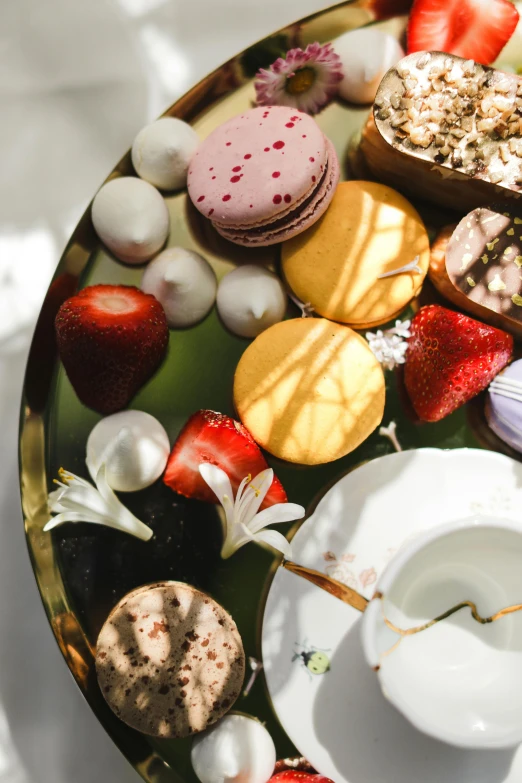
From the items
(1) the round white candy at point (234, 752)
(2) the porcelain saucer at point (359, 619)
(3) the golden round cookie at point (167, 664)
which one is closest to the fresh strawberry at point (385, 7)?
(2) the porcelain saucer at point (359, 619)

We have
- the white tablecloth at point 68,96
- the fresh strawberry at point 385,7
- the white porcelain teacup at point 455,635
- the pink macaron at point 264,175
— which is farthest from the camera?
the white tablecloth at point 68,96

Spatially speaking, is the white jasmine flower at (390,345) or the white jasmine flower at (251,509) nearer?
the white jasmine flower at (251,509)

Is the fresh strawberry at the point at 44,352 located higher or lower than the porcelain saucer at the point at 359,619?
higher

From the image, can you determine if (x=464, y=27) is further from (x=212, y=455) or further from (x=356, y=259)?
(x=212, y=455)

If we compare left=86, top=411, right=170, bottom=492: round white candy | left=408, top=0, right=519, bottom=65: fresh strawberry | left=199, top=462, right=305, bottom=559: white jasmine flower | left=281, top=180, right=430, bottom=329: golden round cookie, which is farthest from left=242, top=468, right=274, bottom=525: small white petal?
left=408, top=0, right=519, bottom=65: fresh strawberry

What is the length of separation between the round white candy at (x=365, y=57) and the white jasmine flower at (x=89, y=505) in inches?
23.6

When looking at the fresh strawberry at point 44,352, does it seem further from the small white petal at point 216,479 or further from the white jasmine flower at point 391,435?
the white jasmine flower at point 391,435

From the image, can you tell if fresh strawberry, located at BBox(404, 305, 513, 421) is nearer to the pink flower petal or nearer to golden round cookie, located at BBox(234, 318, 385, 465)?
golden round cookie, located at BBox(234, 318, 385, 465)

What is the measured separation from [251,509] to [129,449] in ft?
0.55

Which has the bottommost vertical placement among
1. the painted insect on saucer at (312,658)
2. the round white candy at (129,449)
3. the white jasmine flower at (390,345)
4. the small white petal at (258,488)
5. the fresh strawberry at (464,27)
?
the painted insect on saucer at (312,658)

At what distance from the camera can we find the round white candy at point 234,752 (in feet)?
2.64

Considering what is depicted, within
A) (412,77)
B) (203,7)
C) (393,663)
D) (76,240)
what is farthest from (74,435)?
(203,7)

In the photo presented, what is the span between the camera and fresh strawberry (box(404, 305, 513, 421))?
2.83 feet

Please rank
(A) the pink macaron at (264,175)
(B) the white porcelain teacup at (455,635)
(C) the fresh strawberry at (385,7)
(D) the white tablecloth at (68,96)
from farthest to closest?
1. (D) the white tablecloth at (68,96)
2. (C) the fresh strawberry at (385,7)
3. (A) the pink macaron at (264,175)
4. (B) the white porcelain teacup at (455,635)
